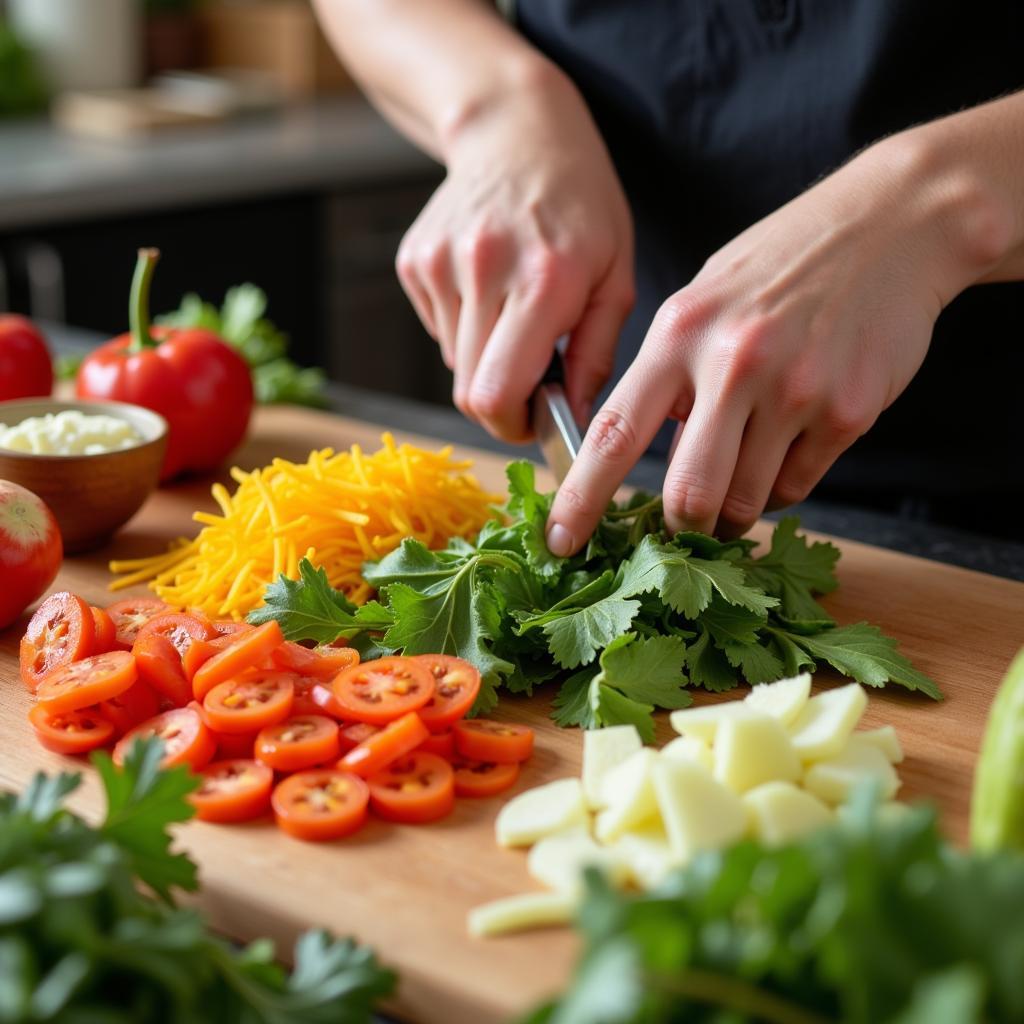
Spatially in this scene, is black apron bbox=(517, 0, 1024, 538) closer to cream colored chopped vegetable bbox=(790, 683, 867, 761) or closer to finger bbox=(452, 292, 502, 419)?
finger bbox=(452, 292, 502, 419)

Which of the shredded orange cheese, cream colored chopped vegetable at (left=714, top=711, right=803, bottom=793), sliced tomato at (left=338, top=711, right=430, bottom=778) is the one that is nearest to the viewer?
cream colored chopped vegetable at (left=714, top=711, right=803, bottom=793)

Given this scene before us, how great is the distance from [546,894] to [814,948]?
43 centimetres

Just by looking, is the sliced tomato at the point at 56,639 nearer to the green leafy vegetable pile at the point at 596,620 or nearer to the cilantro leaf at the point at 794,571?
the green leafy vegetable pile at the point at 596,620

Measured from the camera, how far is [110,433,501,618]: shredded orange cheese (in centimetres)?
183

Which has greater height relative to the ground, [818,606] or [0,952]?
[0,952]

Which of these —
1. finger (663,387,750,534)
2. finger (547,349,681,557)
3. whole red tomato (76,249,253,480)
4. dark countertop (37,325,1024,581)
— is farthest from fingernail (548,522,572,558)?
whole red tomato (76,249,253,480)

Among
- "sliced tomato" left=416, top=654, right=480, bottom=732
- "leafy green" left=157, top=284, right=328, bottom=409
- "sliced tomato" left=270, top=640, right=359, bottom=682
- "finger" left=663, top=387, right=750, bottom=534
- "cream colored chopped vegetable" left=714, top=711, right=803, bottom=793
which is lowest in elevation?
"leafy green" left=157, top=284, right=328, bottom=409

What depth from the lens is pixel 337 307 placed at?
4641mm

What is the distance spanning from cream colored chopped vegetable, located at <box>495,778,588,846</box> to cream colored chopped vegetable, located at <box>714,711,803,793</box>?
14 centimetres

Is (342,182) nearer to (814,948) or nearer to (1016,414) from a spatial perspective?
(1016,414)

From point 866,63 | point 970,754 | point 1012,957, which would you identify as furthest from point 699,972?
point 866,63

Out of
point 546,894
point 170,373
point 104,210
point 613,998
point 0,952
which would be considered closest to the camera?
point 613,998

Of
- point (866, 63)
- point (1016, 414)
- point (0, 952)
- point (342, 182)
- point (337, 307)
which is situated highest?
point (866, 63)

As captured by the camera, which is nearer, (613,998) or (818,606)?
(613,998)
